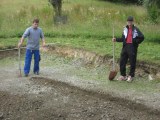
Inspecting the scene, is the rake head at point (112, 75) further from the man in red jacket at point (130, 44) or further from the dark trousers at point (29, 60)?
the dark trousers at point (29, 60)

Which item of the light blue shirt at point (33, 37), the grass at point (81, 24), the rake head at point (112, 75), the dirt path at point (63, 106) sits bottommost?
the dirt path at point (63, 106)

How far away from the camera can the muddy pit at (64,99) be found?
10180 mm

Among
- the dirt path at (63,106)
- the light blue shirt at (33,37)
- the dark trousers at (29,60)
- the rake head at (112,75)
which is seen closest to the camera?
the dirt path at (63,106)

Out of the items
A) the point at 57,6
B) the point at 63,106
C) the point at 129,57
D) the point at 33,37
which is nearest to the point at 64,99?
the point at 63,106

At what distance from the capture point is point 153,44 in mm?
17266

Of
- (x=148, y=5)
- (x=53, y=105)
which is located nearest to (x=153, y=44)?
(x=148, y=5)

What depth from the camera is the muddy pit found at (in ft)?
33.4

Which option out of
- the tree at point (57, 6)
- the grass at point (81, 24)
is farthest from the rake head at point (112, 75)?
the tree at point (57, 6)

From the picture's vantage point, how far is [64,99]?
37.1 ft

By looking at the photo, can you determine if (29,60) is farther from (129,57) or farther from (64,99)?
(129,57)

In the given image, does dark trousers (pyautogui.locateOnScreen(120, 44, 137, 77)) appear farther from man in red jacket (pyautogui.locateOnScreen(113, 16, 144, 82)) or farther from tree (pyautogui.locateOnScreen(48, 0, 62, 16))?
tree (pyautogui.locateOnScreen(48, 0, 62, 16))

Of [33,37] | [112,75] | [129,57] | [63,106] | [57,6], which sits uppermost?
[57,6]

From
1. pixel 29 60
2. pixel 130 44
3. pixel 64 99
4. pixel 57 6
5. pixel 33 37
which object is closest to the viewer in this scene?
pixel 64 99

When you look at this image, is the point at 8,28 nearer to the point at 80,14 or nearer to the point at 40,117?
the point at 80,14
